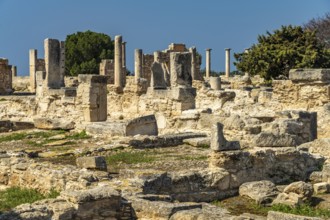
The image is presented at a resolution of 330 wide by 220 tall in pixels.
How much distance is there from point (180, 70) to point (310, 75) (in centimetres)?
376

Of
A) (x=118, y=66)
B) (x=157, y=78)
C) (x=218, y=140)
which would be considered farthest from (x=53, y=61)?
(x=218, y=140)

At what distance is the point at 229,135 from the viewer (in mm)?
14484

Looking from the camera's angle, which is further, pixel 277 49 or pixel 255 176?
pixel 277 49

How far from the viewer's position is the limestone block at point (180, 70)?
19.4m

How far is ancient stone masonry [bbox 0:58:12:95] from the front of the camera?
3269 cm

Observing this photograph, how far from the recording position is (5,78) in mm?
32969

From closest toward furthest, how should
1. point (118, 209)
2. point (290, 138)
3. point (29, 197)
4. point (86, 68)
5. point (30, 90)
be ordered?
point (118, 209) < point (29, 197) < point (290, 138) < point (30, 90) < point (86, 68)

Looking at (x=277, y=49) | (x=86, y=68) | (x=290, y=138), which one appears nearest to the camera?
(x=290, y=138)

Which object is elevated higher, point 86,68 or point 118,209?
point 86,68

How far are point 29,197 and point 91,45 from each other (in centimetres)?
4709

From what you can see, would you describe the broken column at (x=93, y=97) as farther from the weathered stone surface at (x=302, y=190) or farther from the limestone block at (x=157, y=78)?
the weathered stone surface at (x=302, y=190)

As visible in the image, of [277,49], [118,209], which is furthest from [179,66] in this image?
[277,49]

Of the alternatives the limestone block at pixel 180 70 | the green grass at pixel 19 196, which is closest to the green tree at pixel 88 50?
the limestone block at pixel 180 70

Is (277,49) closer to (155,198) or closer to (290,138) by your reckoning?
(290,138)
